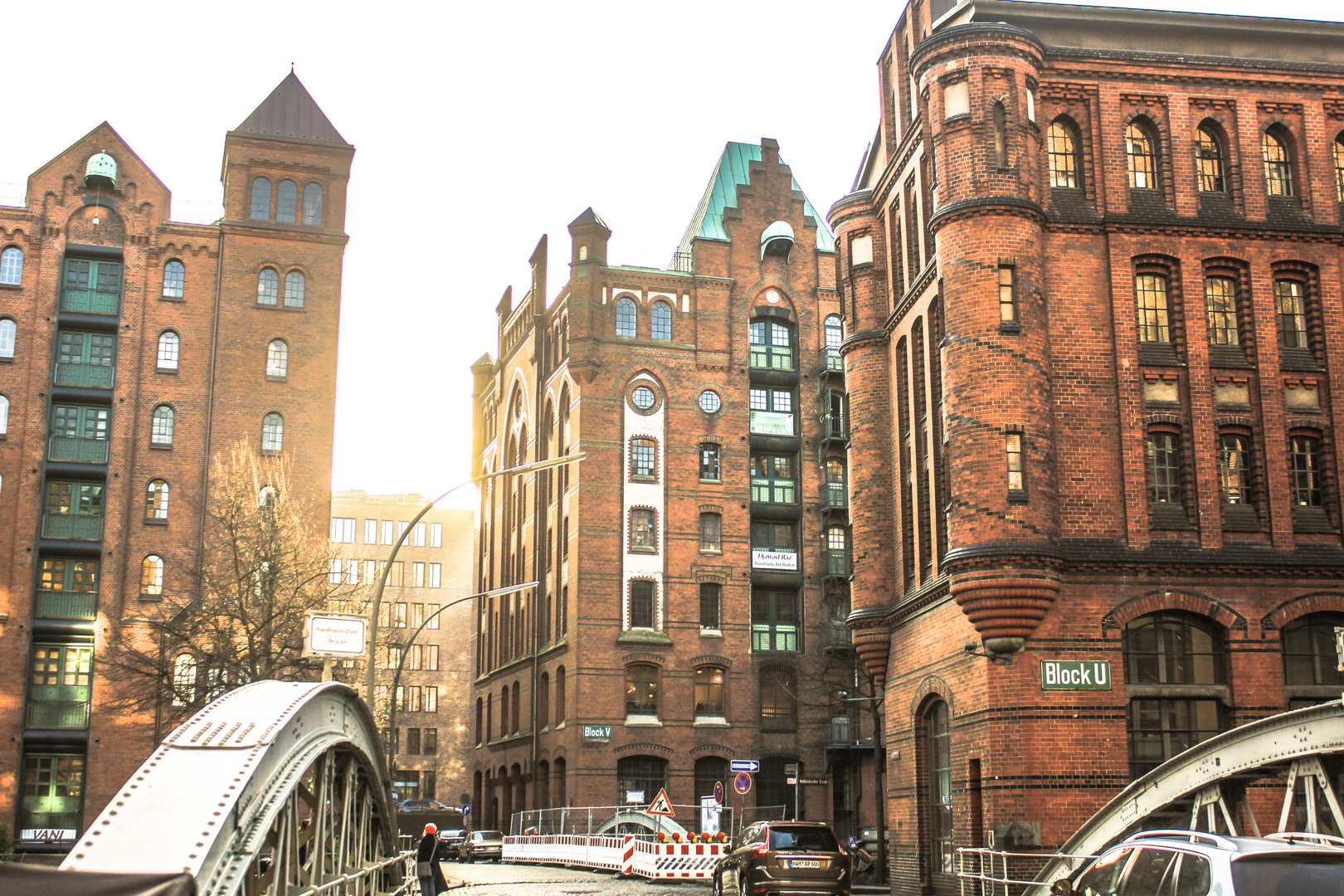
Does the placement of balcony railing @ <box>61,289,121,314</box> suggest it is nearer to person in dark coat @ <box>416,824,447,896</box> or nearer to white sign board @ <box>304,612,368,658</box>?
person in dark coat @ <box>416,824,447,896</box>

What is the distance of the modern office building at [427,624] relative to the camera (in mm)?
100062

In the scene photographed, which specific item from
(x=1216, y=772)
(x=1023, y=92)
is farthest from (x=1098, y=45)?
(x=1216, y=772)

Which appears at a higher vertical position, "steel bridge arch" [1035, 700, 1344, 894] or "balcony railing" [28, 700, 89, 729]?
"balcony railing" [28, 700, 89, 729]

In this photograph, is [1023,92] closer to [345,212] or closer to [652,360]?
[652,360]

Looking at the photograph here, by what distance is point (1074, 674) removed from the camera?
2395cm

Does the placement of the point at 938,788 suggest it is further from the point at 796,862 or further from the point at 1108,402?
the point at 1108,402

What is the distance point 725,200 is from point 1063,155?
36.5 meters

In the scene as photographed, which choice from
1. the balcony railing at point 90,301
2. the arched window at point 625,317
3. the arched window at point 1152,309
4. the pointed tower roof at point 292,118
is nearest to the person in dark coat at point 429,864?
the arched window at point 1152,309

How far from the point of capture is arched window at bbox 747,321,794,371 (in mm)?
60375

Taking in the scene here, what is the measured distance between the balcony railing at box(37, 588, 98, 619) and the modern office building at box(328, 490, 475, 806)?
123 ft

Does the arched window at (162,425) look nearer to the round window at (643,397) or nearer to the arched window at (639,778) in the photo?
the round window at (643,397)

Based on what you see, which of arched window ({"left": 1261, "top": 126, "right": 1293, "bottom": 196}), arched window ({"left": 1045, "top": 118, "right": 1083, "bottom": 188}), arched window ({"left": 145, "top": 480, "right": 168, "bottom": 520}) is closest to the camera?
arched window ({"left": 1045, "top": 118, "right": 1083, "bottom": 188})

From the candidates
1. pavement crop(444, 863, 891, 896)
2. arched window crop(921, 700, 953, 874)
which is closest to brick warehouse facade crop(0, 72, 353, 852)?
pavement crop(444, 863, 891, 896)

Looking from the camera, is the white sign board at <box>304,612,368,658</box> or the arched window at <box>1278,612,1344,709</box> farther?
the arched window at <box>1278,612,1344,709</box>
